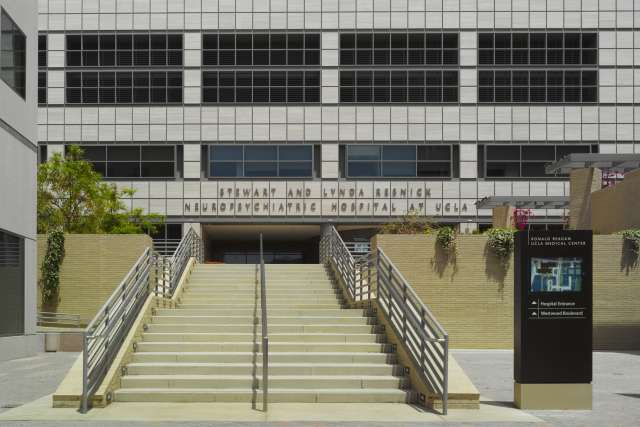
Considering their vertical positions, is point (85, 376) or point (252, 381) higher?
point (85, 376)

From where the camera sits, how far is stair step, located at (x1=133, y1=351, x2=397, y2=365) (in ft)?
55.8

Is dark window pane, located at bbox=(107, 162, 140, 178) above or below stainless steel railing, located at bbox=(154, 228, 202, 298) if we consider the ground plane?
above

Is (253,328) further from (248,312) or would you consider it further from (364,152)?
(364,152)

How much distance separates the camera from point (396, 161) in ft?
148

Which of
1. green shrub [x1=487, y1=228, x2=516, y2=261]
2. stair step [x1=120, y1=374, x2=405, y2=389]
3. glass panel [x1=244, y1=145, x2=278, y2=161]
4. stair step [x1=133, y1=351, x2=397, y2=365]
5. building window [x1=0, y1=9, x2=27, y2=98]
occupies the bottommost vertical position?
stair step [x1=120, y1=374, x2=405, y2=389]

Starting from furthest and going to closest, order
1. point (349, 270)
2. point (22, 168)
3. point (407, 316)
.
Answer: point (22, 168) < point (349, 270) < point (407, 316)

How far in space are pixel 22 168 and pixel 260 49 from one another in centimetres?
2159

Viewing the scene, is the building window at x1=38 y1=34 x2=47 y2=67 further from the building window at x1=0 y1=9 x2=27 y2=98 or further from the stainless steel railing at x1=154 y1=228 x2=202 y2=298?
the stainless steel railing at x1=154 y1=228 x2=202 y2=298

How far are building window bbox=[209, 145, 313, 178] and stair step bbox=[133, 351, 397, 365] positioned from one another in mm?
28474

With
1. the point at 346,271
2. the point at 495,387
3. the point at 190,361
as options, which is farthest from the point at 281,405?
the point at 346,271

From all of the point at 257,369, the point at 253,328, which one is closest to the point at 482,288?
the point at 253,328

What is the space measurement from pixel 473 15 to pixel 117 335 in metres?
32.7

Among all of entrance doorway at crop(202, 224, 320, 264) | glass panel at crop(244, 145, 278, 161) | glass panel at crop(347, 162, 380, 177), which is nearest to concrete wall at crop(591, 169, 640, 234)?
glass panel at crop(347, 162, 380, 177)

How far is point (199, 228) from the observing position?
4503 centimetres
